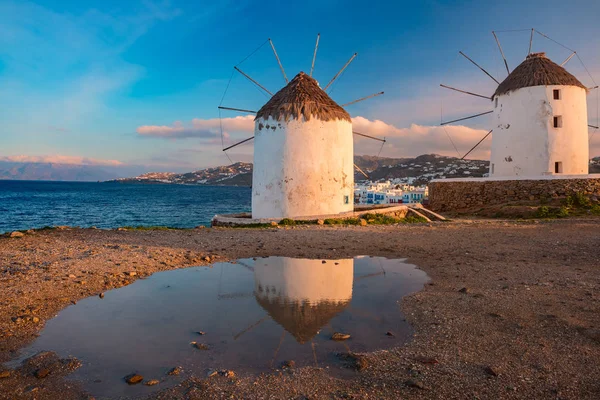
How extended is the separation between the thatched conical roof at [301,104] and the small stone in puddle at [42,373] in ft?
45.3

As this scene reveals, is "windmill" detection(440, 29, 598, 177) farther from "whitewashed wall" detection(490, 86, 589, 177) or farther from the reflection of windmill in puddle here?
the reflection of windmill in puddle

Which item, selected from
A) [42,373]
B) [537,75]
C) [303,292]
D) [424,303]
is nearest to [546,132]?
[537,75]

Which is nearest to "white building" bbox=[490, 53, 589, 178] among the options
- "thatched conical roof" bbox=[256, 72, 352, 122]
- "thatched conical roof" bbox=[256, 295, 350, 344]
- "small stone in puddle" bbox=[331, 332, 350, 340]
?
"thatched conical roof" bbox=[256, 72, 352, 122]

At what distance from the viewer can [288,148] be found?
1664 centimetres

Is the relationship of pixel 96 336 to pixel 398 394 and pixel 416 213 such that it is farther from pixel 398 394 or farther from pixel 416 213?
pixel 416 213

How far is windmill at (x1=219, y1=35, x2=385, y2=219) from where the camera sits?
54.5 feet

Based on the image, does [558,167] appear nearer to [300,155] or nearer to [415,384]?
[300,155]

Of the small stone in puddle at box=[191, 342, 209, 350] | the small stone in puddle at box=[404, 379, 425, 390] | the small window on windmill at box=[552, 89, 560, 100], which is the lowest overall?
the small stone in puddle at box=[191, 342, 209, 350]

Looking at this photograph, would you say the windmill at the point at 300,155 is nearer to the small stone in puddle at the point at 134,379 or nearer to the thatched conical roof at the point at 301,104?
the thatched conical roof at the point at 301,104

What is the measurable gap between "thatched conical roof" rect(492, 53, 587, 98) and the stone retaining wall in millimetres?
6471

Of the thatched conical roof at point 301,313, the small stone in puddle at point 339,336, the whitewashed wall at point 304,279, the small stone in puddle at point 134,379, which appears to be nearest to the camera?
the small stone in puddle at point 134,379

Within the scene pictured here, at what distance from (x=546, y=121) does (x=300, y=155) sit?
16.4 metres

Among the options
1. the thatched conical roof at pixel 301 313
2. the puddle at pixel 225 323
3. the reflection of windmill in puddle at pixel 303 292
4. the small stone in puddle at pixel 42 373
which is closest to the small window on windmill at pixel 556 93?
the reflection of windmill in puddle at pixel 303 292

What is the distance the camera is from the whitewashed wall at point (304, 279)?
6.48 m
